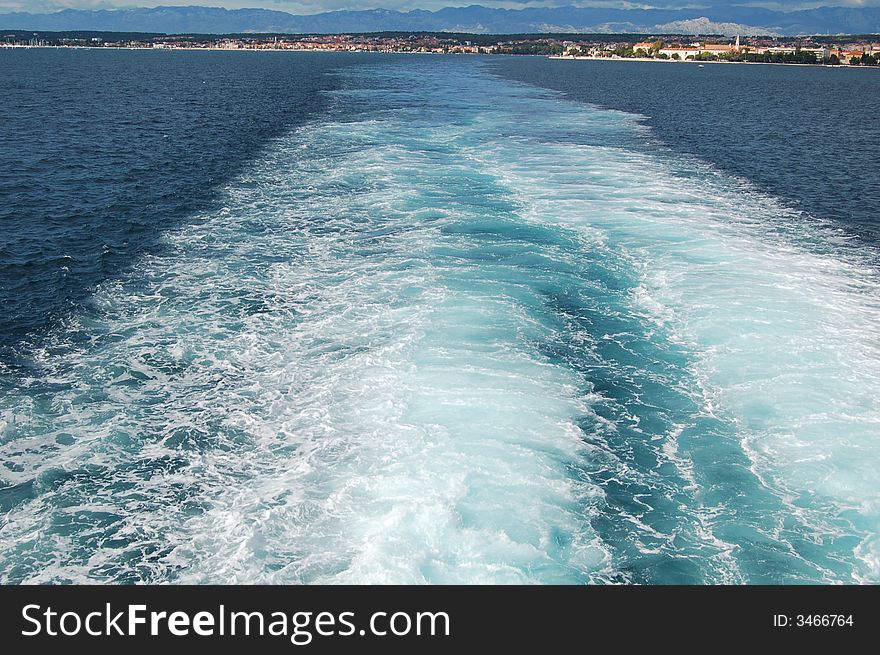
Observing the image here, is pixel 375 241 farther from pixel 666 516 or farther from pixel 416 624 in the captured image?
pixel 416 624

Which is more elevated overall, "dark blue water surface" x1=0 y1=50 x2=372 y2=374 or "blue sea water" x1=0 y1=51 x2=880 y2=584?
"dark blue water surface" x1=0 y1=50 x2=372 y2=374

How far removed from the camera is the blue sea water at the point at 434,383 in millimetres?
12148

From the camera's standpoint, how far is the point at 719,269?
82.0 feet

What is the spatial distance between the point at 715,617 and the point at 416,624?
4.60 meters

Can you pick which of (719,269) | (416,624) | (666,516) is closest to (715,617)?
(666,516)

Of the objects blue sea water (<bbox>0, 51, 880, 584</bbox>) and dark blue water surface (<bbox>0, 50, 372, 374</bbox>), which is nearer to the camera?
blue sea water (<bbox>0, 51, 880, 584</bbox>)

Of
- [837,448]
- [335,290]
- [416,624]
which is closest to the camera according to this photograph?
[416,624]

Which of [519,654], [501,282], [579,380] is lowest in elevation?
[519,654]

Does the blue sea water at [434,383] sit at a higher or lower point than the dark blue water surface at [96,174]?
lower

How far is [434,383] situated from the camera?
1708cm

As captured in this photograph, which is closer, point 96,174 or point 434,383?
point 434,383

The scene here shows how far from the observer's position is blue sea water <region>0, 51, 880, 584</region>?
39.9ft

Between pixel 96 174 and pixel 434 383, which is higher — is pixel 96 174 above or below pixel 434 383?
above

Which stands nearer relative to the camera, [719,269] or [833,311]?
[833,311]
